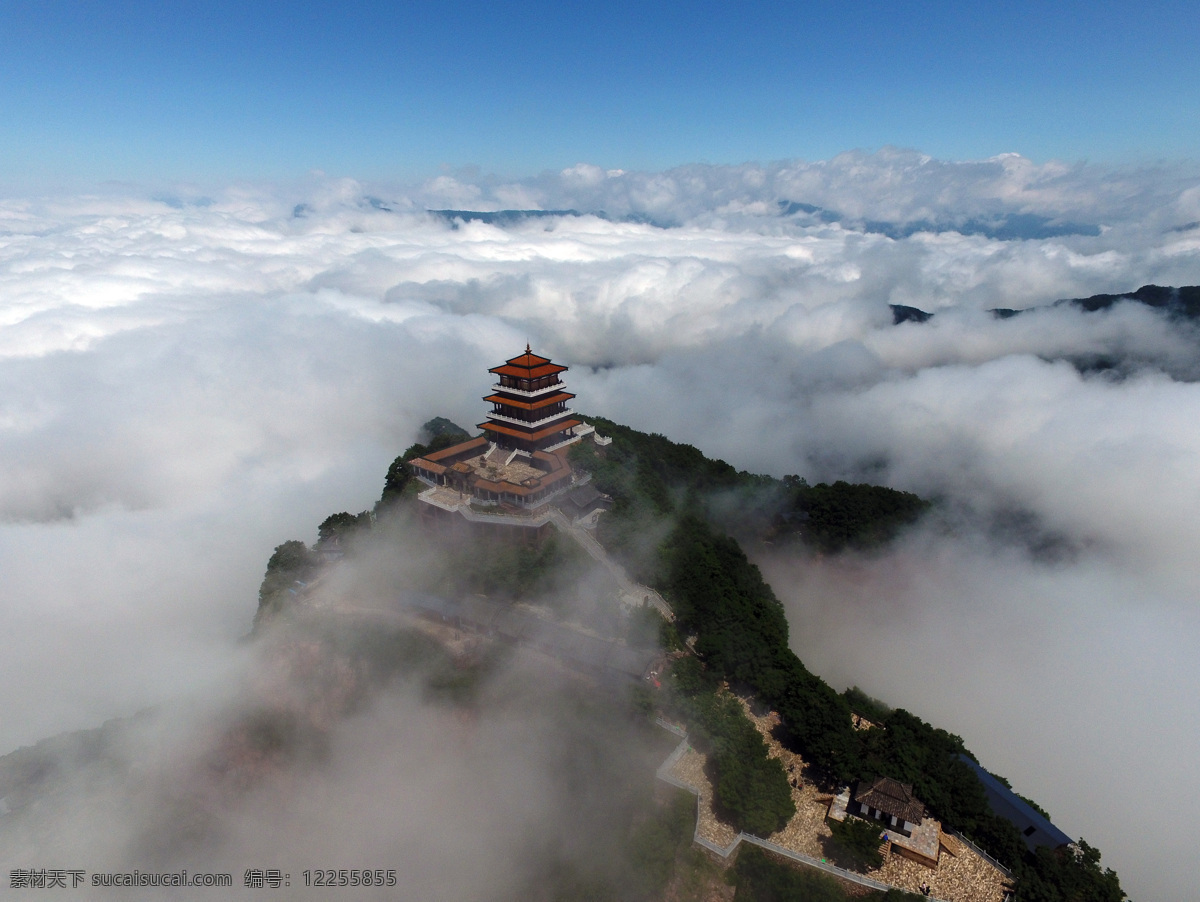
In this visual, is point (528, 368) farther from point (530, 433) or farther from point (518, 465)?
point (518, 465)

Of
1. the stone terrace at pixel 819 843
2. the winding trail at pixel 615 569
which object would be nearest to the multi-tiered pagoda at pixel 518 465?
the winding trail at pixel 615 569

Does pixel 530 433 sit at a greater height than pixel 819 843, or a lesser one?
greater

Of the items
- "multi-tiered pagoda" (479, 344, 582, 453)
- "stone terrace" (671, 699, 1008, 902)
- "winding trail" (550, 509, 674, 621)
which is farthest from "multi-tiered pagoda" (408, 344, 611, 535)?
"stone terrace" (671, 699, 1008, 902)

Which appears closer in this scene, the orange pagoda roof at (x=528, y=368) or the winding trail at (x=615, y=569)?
the winding trail at (x=615, y=569)

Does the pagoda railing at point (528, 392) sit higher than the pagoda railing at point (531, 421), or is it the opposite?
the pagoda railing at point (528, 392)

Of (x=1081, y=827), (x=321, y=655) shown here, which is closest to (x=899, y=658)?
(x=1081, y=827)

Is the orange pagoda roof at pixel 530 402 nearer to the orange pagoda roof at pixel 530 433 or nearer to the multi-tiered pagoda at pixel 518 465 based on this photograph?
the multi-tiered pagoda at pixel 518 465

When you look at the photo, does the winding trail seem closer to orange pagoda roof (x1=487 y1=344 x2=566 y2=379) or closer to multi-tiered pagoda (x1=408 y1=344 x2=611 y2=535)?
multi-tiered pagoda (x1=408 y1=344 x2=611 y2=535)

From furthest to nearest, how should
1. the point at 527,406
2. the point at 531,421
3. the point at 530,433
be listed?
1. the point at 531,421
2. the point at 530,433
3. the point at 527,406

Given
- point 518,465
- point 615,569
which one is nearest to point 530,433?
point 518,465

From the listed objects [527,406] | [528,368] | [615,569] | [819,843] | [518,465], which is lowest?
[819,843]
